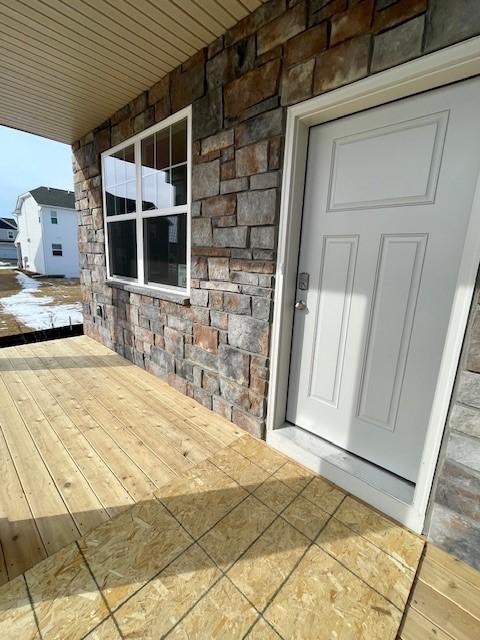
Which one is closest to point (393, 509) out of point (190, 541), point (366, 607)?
point (366, 607)

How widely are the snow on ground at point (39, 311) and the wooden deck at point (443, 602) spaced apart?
597cm

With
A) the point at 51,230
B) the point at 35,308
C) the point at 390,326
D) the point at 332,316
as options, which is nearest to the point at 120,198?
the point at 332,316

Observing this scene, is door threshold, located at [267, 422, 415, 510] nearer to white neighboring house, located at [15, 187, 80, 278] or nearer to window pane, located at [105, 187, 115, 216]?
window pane, located at [105, 187, 115, 216]

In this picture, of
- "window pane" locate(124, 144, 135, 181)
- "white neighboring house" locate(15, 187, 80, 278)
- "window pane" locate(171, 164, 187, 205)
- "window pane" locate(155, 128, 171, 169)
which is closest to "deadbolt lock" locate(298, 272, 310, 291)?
"window pane" locate(171, 164, 187, 205)

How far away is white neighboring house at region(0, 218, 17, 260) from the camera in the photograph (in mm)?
27969

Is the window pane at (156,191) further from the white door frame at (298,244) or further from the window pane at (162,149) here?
the white door frame at (298,244)

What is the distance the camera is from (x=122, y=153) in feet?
9.97

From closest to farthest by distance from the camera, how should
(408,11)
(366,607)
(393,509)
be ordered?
(366,607)
(408,11)
(393,509)

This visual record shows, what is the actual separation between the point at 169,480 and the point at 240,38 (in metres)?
2.66

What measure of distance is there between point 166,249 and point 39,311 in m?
6.77

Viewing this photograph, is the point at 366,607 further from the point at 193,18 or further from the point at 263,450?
the point at 193,18

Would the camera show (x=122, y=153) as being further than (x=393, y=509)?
Yes

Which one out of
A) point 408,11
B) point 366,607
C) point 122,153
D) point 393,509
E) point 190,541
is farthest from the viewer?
point 122,153

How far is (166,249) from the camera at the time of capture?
8.87 feet
